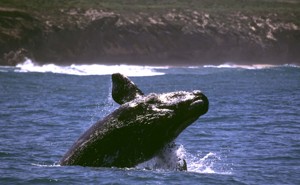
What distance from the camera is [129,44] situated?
111 metres

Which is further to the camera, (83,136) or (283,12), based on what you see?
(283,12)

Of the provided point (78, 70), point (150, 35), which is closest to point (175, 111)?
point (78, 70)

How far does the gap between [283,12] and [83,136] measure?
12177 cm

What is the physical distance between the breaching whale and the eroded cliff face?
259 ft

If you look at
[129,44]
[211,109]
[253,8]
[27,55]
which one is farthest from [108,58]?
[211,109]

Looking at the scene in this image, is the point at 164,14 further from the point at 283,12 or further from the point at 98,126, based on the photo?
the point at 98,126

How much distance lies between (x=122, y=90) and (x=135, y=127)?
0.98m

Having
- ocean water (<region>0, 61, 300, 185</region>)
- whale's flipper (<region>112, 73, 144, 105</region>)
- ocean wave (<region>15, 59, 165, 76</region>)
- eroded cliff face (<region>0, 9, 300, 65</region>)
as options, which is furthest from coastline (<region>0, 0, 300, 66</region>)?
whale's flipper (<region>112, 73, 144, 105</region>)

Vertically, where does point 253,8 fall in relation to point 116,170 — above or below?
above

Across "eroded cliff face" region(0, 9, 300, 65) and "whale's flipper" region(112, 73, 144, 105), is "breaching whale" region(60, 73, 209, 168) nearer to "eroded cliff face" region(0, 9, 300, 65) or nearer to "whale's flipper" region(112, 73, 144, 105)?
"whale's flipper" region(112, 73, 144, 105)

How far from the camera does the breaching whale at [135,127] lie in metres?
15.7

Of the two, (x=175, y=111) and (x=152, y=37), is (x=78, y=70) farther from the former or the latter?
(x=175, y=111)

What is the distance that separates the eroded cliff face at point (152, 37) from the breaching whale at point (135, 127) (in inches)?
3108

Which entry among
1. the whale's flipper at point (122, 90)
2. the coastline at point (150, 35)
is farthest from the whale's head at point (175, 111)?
the coastline at point (150, 35)
